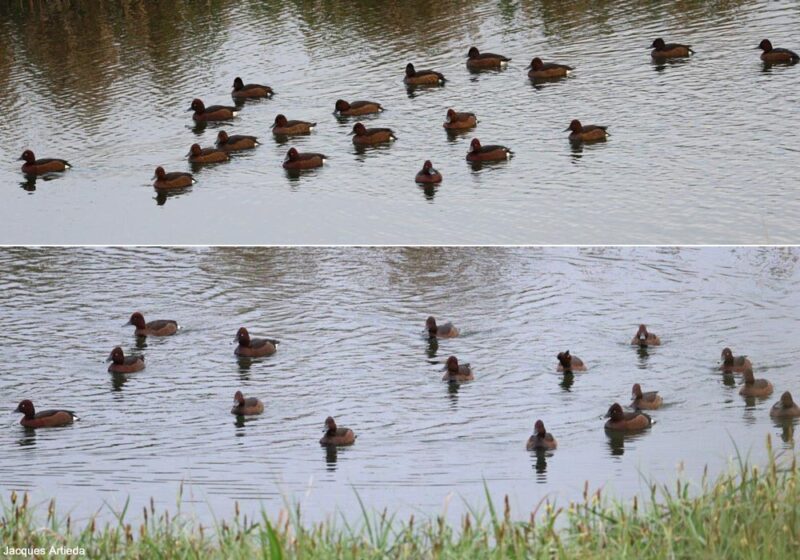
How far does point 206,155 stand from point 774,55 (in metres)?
7.42

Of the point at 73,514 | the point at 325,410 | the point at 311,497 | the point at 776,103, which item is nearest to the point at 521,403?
the point at 325,410

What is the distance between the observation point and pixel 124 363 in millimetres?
14102

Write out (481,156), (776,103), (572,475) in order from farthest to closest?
(776,103)
(481,156)
(572,475)

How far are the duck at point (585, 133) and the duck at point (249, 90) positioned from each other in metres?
5.47

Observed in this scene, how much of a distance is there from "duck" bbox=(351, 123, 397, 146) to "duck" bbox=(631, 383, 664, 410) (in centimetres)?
628

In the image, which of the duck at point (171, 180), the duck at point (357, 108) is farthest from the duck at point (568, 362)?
the duck at point (357, 108)

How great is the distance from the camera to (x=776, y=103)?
18734mm

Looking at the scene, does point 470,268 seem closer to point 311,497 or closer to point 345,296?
point 345,296

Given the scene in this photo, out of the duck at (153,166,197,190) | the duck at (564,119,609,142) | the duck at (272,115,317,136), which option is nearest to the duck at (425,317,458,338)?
the duck at (564,119,609,142)

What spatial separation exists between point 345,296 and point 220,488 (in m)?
4.44

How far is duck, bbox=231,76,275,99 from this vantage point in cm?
2155

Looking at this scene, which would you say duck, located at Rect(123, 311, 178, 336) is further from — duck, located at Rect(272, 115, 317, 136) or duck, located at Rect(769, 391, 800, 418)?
duck, located at Rect(769, 391, 800, 418)

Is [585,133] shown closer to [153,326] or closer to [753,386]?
[153,326]

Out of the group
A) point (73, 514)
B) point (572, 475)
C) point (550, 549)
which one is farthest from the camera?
point (572, 475)
